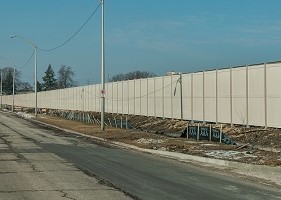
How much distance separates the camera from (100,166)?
16047 millimetres

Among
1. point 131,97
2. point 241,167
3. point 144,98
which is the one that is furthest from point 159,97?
point 241,167

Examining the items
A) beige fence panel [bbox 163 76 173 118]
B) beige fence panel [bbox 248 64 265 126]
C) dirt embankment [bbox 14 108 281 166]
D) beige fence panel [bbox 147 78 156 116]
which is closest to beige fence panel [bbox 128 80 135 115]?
beige fence panel [bbox 147 78 156 116]

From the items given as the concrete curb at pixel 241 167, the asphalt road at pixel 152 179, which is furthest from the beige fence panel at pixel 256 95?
the asphalt road at pixel 152 179

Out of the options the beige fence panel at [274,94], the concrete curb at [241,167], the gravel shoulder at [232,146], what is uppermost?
the beige fence panel at [274,94]

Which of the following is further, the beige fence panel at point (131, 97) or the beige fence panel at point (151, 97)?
the beige fence panel at point (131, 97)

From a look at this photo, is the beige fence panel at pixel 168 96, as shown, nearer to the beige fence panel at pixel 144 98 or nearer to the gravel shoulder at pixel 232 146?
the gravel shoulder at pixel 232 146

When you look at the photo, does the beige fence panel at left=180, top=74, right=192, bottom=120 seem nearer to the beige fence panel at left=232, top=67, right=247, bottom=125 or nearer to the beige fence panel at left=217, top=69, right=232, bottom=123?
the beige fence panel at left=217, top=69, right=232, bottom=123

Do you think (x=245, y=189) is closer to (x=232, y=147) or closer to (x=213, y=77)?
(x=232, y=147)

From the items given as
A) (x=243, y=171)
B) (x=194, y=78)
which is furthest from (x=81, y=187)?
(x=194, y=78)

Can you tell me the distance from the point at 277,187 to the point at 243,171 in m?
3.25

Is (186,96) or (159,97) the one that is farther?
(159,97)

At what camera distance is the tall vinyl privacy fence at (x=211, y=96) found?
27.6 metres

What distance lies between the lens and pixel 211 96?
34.8 meters

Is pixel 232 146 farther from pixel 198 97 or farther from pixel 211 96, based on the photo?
pixel 198 97
